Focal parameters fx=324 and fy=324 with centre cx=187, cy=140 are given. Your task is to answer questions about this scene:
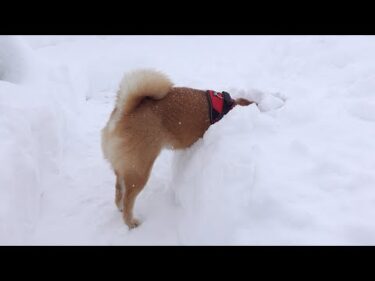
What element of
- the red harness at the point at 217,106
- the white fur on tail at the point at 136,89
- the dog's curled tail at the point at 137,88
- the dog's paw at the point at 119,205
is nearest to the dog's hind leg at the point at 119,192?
the dog's paw at the point at 119,205

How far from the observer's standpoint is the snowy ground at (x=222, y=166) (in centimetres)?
188

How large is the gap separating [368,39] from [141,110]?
4626 millimetres

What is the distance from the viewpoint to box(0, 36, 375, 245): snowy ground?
6.17ft

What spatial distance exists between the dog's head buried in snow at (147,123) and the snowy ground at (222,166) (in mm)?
216

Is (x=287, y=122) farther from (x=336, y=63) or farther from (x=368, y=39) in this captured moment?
(x=368, y=39)

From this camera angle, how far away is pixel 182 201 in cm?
298

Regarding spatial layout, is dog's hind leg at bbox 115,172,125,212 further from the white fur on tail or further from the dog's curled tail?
the dog's curled tail

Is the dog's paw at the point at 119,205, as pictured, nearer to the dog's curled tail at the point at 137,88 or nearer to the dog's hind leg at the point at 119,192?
the dog's hind leg at the point at 119,192

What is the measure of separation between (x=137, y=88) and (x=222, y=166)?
0.99 m

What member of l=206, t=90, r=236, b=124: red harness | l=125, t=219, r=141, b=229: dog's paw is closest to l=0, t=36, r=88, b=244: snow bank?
l=125, t=219, r=141, b=229: dog's paw

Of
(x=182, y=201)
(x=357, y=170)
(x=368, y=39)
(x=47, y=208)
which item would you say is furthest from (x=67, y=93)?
(x=368, y=39)

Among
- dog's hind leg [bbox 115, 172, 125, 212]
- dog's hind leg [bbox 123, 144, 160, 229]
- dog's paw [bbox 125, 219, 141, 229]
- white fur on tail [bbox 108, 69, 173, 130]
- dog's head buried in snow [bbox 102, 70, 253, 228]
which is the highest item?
white fur on tail [bbox 108, 69, 173, 130]

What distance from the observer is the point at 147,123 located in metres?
2.80

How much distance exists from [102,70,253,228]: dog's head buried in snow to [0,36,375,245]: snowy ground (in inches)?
8.5
